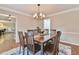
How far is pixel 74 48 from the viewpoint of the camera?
6.00ft

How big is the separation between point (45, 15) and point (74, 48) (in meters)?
0.86

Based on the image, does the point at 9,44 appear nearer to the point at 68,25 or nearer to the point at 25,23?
the point at 25,23

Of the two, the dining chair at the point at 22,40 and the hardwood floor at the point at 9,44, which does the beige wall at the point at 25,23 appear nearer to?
the dining chair at the point at 22,40

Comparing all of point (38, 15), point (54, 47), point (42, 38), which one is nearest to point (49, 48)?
point (54, 47)

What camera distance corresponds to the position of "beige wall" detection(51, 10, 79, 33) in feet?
5.94

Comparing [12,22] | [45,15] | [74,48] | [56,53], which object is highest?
[45,15]

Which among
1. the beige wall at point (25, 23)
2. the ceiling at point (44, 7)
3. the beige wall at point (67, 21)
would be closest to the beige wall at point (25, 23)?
the beige wall at point (25, 23)

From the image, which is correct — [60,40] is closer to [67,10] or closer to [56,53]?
[56,53]

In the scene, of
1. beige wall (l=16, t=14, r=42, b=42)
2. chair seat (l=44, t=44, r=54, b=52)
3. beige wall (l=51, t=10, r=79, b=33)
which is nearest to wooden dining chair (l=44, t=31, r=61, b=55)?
chair seat (l=44, t=44, r=54, b=52)

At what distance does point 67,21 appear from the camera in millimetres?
1862

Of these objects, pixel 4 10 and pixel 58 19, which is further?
pixel 58 19

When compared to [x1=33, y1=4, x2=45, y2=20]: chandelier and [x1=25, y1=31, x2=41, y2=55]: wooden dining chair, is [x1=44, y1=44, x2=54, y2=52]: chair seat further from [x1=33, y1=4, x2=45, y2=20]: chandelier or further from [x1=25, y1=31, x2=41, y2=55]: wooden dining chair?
[x1=33, y1=4, x2=45, y2=20]: chandelier

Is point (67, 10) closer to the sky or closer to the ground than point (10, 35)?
closer to the sky
